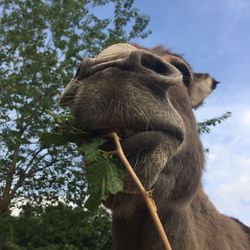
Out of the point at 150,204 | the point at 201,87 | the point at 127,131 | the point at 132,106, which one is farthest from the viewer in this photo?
the point at 201,87

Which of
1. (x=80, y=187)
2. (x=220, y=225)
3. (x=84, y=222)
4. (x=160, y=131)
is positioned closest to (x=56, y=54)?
(x=80, y=187)

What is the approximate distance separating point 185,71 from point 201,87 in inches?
26.0

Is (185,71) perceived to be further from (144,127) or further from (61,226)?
(61,226)

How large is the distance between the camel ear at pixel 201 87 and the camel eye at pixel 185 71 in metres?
0.42

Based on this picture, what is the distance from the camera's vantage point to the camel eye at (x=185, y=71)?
3969mm

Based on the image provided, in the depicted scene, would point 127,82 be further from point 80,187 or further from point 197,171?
point 80,187

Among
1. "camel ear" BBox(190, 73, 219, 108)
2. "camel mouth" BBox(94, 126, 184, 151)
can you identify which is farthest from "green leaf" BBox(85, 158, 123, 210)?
"camel ear" BBox(190, 73, 219, 108)

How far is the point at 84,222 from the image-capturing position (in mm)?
14758

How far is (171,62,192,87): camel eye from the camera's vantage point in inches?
156

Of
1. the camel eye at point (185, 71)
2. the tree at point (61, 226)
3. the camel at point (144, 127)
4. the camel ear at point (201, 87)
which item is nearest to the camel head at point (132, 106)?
the camel at point (144, 127)

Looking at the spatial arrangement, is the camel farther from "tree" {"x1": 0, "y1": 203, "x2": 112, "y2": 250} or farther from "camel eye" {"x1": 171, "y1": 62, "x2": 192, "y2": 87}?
"tree" {"x1": 0, "y1": 203, "x2": 112, "y2": 250}

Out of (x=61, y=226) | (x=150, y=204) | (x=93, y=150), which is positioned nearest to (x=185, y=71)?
(x=93, y=150)

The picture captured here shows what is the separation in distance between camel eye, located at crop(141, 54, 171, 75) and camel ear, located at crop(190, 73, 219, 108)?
5.54 feet

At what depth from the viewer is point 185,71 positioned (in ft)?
13.5
